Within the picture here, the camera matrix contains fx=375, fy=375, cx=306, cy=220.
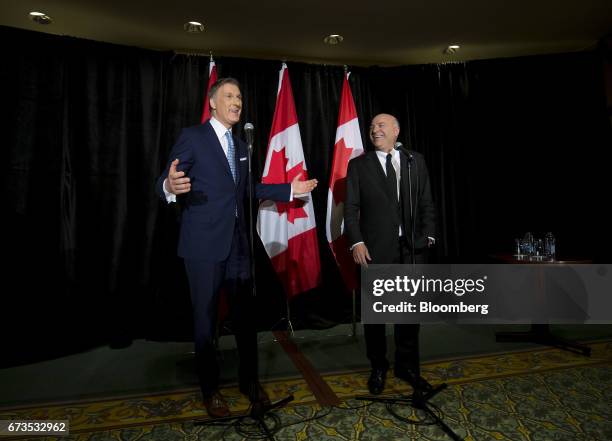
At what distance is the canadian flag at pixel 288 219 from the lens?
11.0 feet

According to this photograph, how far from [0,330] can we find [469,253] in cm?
436

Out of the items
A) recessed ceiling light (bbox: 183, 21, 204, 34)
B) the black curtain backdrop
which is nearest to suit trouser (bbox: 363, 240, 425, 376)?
the black curtain backdrop

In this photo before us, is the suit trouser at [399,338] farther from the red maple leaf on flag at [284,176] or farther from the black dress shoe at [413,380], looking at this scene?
the red maple leaf on flag at [284,176]

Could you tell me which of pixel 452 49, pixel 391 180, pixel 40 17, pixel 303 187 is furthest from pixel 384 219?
pixel 40 17

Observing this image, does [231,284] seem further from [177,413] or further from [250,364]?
[177,413]

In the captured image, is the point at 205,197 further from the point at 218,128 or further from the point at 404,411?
the point at 404,411

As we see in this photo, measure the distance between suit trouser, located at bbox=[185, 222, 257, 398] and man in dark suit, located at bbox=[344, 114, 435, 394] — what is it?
694mm

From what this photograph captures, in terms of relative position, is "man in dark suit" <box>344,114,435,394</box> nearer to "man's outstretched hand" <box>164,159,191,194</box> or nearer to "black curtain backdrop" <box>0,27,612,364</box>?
"man's outstretched hand" <box>164,159,191,194</box>

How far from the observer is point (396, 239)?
2.32 m

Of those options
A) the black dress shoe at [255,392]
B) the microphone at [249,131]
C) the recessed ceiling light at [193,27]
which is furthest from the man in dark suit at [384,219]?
the recessed ceiling light at [193,27]

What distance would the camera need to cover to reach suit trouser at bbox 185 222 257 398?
2.02 metres

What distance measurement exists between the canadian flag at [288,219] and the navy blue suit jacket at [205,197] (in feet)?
4.17

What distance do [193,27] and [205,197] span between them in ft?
6.15

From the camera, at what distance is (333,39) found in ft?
11.3
